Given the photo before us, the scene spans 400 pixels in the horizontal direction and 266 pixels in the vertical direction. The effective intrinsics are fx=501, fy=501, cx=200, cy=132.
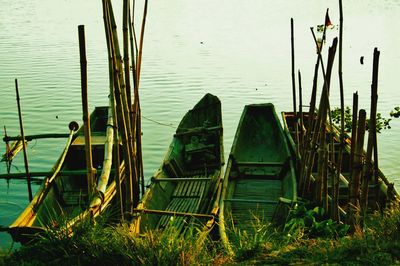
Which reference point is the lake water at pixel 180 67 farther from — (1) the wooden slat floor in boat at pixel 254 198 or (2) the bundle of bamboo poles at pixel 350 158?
(2) the bundle of bamboo poles at pixel 350 158

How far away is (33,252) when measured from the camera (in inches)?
217

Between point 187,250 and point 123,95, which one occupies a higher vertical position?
point 123,95

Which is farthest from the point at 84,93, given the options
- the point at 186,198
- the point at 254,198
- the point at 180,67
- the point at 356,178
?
the point at 180,67

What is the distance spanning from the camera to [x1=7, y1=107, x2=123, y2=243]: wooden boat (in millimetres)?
7213

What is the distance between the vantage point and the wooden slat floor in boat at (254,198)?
9055 mm

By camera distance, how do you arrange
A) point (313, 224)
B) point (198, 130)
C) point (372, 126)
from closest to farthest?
point (372, 126)
point (313, 224)
point (198, 130)

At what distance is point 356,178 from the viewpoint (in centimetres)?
704

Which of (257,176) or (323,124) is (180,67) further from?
(323,124)

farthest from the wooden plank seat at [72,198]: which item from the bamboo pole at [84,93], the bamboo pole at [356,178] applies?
the bamboo pole at [356,178]


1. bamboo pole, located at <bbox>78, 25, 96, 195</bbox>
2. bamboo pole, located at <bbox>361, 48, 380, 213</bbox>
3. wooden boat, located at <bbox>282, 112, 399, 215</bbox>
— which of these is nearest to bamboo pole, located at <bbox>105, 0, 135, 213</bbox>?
bamboo pole, located at <bbox>78, 25, 96, 195</bbox>

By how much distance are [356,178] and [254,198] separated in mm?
3464

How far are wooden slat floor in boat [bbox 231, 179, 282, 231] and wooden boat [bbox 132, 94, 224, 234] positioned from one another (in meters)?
0.52

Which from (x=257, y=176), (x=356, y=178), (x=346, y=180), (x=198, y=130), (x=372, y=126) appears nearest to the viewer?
(x=372, y=126)

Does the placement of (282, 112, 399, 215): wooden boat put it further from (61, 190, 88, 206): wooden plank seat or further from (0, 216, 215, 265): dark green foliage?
(61, 190, 88, 206): wooden plank seat
